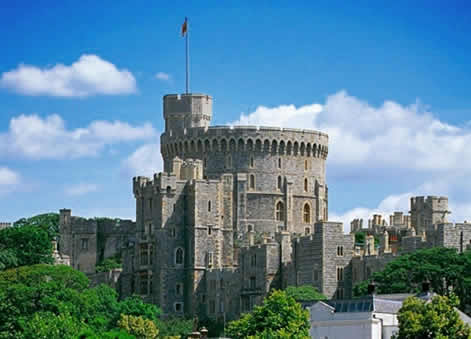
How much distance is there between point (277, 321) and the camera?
5276 inches

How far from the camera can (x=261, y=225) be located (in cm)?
19312

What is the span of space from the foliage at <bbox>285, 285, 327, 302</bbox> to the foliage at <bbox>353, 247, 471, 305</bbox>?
4.17 meters

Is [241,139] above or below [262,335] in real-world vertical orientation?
above

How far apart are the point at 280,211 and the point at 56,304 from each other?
41.8 meters

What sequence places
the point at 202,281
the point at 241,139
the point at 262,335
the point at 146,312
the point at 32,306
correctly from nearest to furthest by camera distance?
the point at 262,335
the point at 32,306
the point at 146,312
the point at 202,281
the point at 241,139

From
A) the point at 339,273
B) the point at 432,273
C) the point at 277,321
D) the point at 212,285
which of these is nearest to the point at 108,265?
the point at 212,285

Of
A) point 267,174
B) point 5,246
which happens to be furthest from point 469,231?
point 5,246

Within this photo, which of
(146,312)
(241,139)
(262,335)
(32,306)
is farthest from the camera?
(241,139)

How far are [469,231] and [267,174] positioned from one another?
35.8 meters

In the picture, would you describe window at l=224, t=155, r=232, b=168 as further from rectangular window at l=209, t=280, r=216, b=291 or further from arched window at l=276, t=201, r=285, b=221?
rectangular window at l=209, t=280, r=216, b=291

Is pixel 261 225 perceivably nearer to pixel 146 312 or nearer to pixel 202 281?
pixel 202 281

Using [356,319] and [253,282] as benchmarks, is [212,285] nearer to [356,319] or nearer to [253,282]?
[253,282]

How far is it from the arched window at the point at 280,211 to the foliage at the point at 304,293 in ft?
93.7

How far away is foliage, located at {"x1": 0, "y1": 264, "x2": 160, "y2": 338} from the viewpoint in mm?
149375
